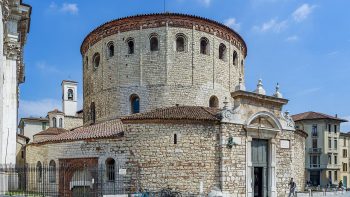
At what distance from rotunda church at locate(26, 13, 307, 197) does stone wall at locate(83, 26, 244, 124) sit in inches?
2.8

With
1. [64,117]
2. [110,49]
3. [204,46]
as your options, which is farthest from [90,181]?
[64,117]

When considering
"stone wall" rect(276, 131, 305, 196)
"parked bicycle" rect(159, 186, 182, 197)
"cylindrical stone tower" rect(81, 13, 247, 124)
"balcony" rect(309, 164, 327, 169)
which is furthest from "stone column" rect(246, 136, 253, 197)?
"balcony" rect(309, 164, 327, 169)

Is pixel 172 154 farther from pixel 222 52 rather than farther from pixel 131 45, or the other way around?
pixel 222 52

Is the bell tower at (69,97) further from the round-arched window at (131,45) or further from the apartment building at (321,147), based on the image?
the apartment building at (321,147)

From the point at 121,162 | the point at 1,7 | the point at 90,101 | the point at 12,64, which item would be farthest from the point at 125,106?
the point at 1,7

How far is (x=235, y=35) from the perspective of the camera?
32375 mm

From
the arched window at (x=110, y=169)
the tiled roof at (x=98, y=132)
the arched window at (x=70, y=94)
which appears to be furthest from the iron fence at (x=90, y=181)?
the arched window at (x=70, y=94)

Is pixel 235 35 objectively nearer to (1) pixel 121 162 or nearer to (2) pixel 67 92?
(1) pixel 121 162

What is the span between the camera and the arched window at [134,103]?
29734mm

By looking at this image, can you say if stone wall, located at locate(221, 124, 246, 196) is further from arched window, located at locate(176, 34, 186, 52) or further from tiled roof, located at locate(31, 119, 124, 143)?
arched window, located at locate(176, 34, 186, 52)

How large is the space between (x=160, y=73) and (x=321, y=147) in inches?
1598

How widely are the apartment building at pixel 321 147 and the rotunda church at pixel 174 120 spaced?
31.5m

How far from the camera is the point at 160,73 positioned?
96.0 feet

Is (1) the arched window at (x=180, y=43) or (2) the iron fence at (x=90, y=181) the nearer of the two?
(2) the iron fence at (x=90, y=181)
